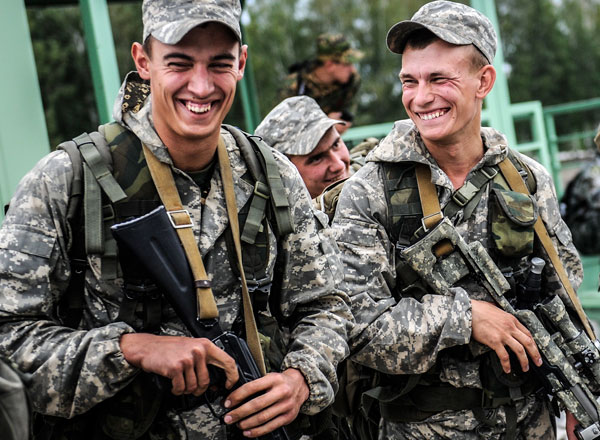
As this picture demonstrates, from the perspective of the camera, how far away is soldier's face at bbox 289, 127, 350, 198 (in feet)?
A: 12.3

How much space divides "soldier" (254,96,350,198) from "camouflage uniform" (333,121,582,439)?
2.70ft

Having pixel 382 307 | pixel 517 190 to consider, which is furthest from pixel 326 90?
pixel 382 307

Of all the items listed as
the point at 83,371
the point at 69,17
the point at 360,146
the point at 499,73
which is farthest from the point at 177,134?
the point at 69,17

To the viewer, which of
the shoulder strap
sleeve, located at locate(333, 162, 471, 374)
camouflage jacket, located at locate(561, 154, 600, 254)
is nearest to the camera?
the shoulder strap

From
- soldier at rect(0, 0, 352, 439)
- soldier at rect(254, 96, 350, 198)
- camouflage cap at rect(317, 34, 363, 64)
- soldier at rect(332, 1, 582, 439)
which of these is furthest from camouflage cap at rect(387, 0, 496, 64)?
camouflage cap at rect(317, 34, 363, 64)

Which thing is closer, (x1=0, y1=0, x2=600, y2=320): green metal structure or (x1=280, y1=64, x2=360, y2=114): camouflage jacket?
(x1=0, y1=0, x2=600, y2=320): green metal structure

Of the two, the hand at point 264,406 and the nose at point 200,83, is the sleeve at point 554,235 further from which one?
the nose at point 200,83

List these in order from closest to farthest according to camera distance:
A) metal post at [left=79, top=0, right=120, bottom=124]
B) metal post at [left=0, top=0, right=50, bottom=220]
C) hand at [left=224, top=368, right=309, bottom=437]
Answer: hand at [left=224, top=368, right=309, bottom=437] → metal post at [left=0, top=0, right=50, bottom=220] → metal post at [left=79, top=0, right=120, bottom=124]

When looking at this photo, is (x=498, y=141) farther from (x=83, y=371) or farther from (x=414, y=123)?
(x=83, y=371)

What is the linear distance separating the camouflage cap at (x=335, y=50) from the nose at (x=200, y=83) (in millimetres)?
3549

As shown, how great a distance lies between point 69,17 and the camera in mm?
29547

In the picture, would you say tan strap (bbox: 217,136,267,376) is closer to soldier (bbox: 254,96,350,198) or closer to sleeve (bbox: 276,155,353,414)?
sleeve (bbox: 276,155,353,414)

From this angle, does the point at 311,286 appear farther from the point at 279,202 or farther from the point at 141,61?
the point at 141,61

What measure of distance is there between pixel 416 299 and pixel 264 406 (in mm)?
855
